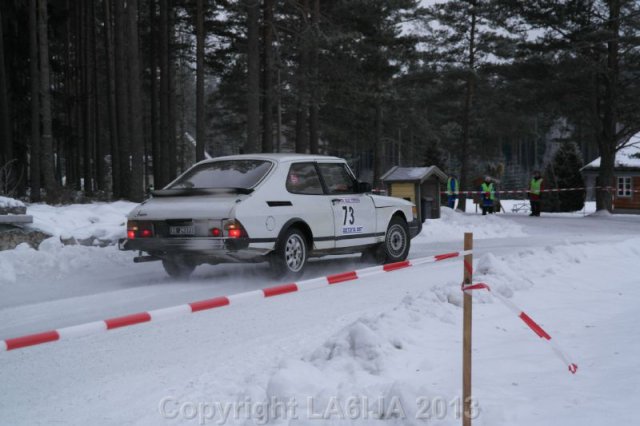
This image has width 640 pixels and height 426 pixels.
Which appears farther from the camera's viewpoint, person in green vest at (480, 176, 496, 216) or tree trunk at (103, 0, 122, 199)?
tree trunk at (103, 0, 122, 199)

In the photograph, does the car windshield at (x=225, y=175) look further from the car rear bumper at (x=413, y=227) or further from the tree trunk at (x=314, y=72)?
the tree trunk at (x=314, y=72)

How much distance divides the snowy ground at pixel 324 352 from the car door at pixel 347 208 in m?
0.94

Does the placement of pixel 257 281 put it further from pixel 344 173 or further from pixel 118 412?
pixel 118 412

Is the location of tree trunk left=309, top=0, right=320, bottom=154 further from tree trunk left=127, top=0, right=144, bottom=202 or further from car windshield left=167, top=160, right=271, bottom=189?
car windshield left=167, top=160, right=271, bottom=189

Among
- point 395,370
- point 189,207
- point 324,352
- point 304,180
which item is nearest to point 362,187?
point 304,180

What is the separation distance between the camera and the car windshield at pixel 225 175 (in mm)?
8703

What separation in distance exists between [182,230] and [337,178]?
2847mm

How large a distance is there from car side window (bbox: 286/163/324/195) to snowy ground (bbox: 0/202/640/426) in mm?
1514

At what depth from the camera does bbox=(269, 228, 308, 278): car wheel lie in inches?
334

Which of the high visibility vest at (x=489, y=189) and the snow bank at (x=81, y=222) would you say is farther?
the high visibility vest at (x=489, y=189)

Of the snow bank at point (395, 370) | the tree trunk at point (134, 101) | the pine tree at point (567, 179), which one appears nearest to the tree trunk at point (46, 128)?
the tree trunk at point (134, 101)

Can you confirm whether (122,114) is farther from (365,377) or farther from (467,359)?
(467,359)

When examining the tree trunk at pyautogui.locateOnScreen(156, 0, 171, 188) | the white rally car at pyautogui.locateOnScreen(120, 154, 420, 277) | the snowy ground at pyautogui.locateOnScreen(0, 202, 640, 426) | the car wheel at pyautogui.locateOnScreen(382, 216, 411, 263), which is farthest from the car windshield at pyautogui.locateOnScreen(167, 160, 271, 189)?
the tree trunk at pyautogui.locateOnScreen(156, 0, 171, 188)

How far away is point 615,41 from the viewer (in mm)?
26000
